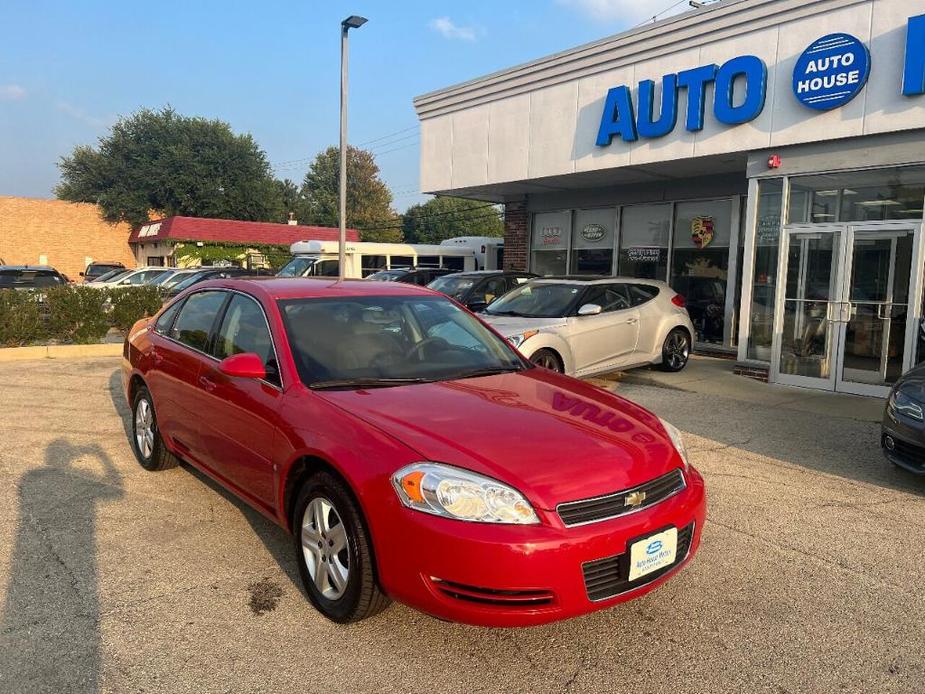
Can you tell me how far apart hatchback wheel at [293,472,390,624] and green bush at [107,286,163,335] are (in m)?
Result: 11.3

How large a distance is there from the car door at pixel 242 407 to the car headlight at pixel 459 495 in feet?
3.34

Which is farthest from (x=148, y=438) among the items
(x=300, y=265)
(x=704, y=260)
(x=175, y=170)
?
(x=175, y=170)

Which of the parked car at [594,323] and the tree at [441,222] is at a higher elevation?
the tree at [441,222]

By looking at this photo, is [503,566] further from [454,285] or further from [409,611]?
[454,285]

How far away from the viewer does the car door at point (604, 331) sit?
872 centimetres

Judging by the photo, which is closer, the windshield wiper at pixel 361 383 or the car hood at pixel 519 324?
the windshield wiper at pixel 361 383

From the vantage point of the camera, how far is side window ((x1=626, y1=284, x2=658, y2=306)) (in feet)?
31.9

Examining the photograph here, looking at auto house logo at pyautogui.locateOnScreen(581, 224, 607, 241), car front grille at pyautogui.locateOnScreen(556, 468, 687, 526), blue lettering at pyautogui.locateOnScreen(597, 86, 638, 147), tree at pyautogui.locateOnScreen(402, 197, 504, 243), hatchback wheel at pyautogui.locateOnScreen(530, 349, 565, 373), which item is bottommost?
hatchback wheel at pyautogui.locateOnScreen(530, 349, 565, 373)

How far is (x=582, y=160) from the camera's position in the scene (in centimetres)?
1192

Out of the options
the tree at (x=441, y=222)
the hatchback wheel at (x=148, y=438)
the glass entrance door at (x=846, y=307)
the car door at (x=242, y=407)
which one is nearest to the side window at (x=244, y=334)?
the car door at (x=242, y=407)

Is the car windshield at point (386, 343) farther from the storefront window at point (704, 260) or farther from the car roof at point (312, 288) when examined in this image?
the storefront window at point (704, 260)

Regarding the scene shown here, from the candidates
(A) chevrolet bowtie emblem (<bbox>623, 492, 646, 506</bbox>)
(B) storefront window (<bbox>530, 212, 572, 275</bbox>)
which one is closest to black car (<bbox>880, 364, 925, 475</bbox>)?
(A) chevrolet bowtie emblem (<bbox>623, 492, 646, 506</bbox>)

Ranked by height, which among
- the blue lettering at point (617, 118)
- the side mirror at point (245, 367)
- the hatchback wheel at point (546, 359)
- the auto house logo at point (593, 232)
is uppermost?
the blue lettering at point (617, 118)

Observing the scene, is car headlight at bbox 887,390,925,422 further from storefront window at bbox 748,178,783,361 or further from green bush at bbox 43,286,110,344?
green bush at bbox 43,286,110,344
